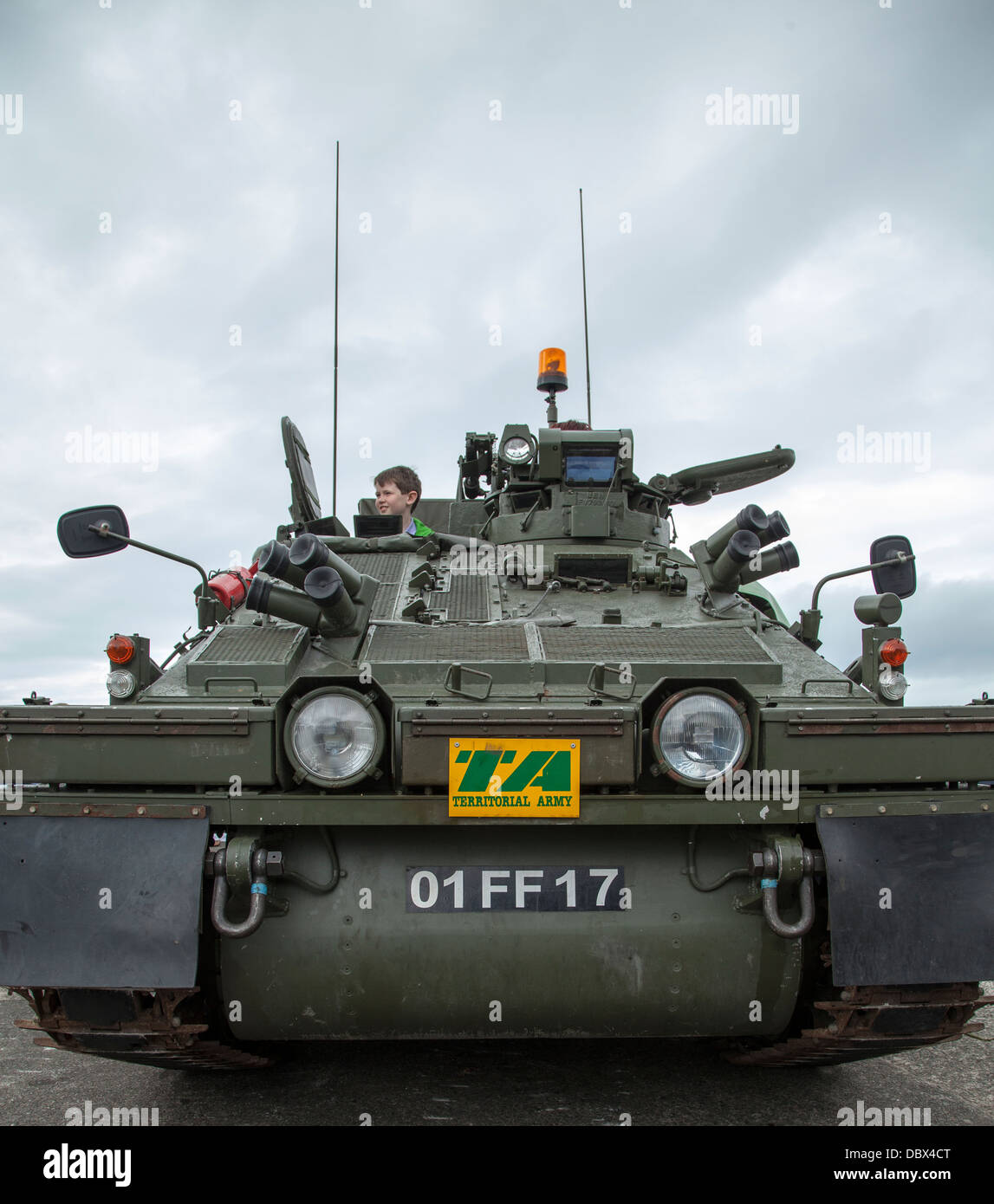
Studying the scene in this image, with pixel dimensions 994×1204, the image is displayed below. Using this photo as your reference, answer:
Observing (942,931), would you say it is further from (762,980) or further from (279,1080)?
(279,1080)

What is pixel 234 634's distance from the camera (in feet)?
16.5

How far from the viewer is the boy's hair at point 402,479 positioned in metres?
7.07

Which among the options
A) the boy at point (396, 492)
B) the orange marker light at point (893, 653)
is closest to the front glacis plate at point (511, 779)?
the orange marker light at point (893, 653)

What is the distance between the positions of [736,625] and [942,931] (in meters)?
1.75

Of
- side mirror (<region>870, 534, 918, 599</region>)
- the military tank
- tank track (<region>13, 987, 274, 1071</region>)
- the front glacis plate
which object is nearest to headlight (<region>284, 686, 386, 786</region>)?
the military tank

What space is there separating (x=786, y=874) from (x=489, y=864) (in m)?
1.12

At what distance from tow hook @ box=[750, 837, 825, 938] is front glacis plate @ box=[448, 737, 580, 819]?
29.6 inches

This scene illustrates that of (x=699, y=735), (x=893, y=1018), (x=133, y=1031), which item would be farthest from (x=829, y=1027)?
(x=133, y=1031)

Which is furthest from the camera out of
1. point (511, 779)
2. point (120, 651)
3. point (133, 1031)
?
point (120, 651)

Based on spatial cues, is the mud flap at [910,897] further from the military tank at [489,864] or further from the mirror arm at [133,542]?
the mirror arm at [133,542]

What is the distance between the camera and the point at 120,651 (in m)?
4.50

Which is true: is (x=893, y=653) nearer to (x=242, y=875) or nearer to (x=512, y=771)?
(x=512, y=771)

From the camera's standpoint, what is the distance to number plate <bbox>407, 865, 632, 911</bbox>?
402cm
